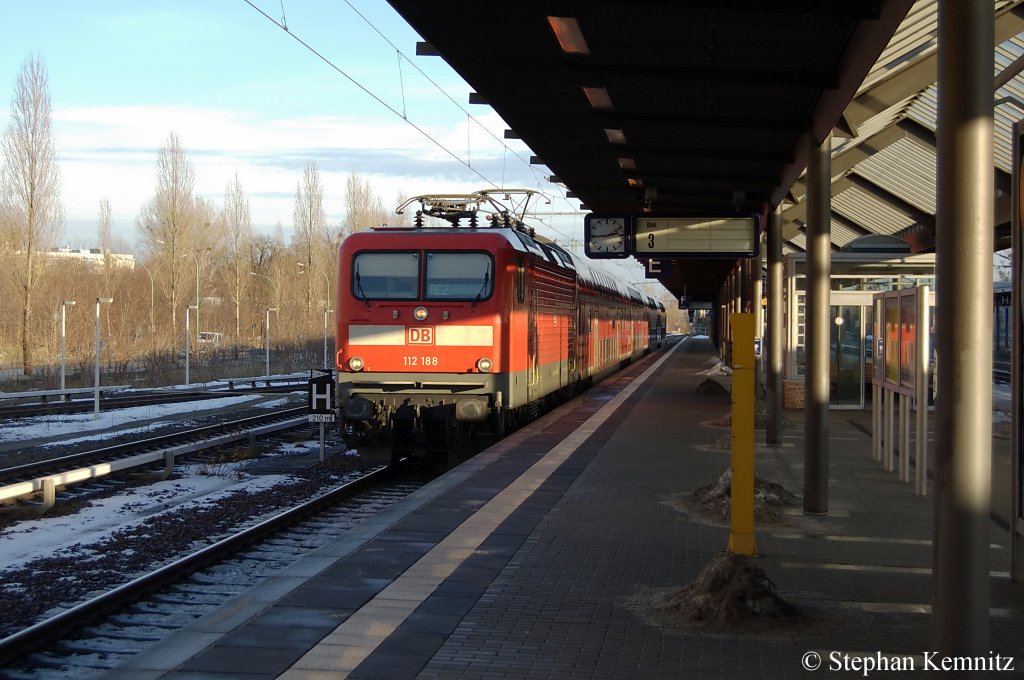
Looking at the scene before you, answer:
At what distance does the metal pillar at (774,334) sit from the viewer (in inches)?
513

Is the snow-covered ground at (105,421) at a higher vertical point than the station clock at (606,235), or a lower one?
lower

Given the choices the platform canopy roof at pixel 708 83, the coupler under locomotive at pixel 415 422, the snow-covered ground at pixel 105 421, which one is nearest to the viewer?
the platform canopy roof at pixel 708 83

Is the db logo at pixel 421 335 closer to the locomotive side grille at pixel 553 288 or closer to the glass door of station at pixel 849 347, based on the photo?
the locomotive side grille at pixel 553 288

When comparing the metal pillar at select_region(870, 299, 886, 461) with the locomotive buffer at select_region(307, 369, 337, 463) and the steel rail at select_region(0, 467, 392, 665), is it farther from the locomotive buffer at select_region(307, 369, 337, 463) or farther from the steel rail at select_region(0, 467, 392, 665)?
the locomotive buffer at select_region(307, 369, 337, 463)

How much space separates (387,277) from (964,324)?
32.1 feet

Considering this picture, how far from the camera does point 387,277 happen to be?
1327 centimetres

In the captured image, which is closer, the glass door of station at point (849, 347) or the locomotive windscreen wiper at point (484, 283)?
the locomotive windscreen wiper at point (484, 283)

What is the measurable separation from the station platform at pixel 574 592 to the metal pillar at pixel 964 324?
902 mm

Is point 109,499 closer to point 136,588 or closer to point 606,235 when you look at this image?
point 136,588

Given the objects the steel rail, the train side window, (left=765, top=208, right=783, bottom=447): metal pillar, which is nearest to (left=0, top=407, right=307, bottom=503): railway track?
the steel rail

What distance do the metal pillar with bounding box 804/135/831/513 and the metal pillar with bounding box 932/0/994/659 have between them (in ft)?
14.7

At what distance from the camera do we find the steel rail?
235 inches

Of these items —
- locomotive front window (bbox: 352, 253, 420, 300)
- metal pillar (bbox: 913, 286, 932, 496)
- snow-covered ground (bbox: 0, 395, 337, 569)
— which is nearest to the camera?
snow-covered ground (bbox: 0, 395, 337, 569)

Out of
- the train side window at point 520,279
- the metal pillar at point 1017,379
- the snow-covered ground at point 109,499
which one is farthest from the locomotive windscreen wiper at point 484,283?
the metal pillar at point 1017,379
